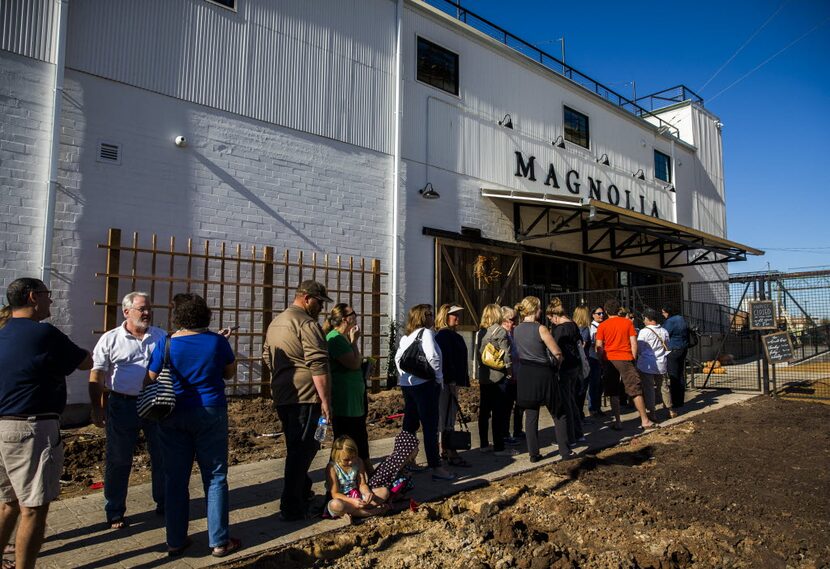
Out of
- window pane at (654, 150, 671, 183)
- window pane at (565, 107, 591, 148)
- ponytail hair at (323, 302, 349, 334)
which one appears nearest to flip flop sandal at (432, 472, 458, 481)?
ponytail hair at (323, 302, 349, 334)

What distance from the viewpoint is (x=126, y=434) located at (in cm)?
444

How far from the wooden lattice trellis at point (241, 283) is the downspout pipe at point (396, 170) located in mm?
357

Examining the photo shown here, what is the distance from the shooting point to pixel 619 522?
14.3 feet

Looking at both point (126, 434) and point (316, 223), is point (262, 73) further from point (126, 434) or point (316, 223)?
point (126, 434)

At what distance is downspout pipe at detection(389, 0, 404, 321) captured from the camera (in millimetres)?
11227

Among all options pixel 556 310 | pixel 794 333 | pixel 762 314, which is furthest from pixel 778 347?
pixel 556 310

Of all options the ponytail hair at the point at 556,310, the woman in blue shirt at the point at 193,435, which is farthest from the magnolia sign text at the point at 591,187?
the woman in blue shirt at the point at 193,435

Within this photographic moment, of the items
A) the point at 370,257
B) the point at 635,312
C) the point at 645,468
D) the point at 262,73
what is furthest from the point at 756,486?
the point at 262,73

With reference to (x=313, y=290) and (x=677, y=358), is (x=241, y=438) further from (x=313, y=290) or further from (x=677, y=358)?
(x=677, y=358)

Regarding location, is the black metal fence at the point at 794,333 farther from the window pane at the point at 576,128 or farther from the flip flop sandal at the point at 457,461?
the flip flop sandal at the point at 457,461

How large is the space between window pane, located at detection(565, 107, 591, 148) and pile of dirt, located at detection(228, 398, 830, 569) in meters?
11.3

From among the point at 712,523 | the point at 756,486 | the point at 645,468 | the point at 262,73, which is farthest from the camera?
the point at 262,73

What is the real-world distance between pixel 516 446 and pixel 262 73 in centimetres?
752

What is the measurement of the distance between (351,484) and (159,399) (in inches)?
64.2
